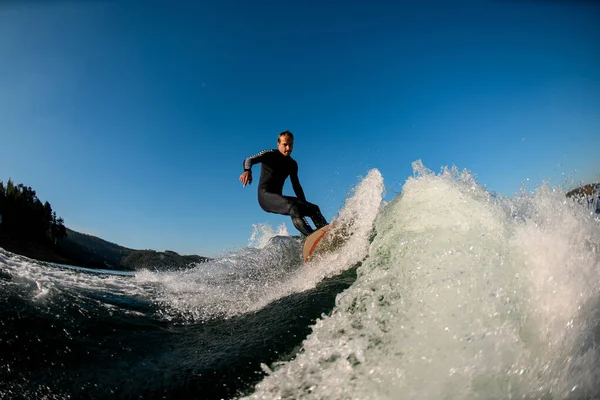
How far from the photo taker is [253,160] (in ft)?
22.6

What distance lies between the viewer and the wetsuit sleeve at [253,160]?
21.9ft

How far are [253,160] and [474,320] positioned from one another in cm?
542

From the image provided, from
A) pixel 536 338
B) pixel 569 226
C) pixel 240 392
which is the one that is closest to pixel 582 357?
pixel 536 338

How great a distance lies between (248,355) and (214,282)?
162 inches

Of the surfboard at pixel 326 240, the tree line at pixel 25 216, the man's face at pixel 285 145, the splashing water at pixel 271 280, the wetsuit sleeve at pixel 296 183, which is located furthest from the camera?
the tree line at pixel 25 216

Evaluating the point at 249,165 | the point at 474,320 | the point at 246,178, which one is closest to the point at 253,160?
the point at 249,165

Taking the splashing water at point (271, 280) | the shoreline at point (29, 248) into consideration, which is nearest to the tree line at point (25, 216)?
the shoreline at point (29, 248)

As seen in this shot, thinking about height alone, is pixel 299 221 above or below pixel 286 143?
below

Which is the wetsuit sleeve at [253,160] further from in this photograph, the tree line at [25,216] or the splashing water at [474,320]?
the tree line at [25,216]

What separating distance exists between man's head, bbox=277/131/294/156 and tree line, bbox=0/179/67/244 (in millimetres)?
70792

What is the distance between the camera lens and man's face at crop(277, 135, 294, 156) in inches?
295

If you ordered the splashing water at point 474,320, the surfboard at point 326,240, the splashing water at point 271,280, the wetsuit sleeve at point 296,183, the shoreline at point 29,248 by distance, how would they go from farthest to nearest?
the shoreline at point 29,248
the wetsuit sleeve at point 296,183
the surfboard at point 326,240
the splashing water at point 271,280
the splashing water at point 474,320

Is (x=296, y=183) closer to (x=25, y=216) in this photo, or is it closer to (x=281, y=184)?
(x=281, y=184)

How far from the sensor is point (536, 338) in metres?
2.26
